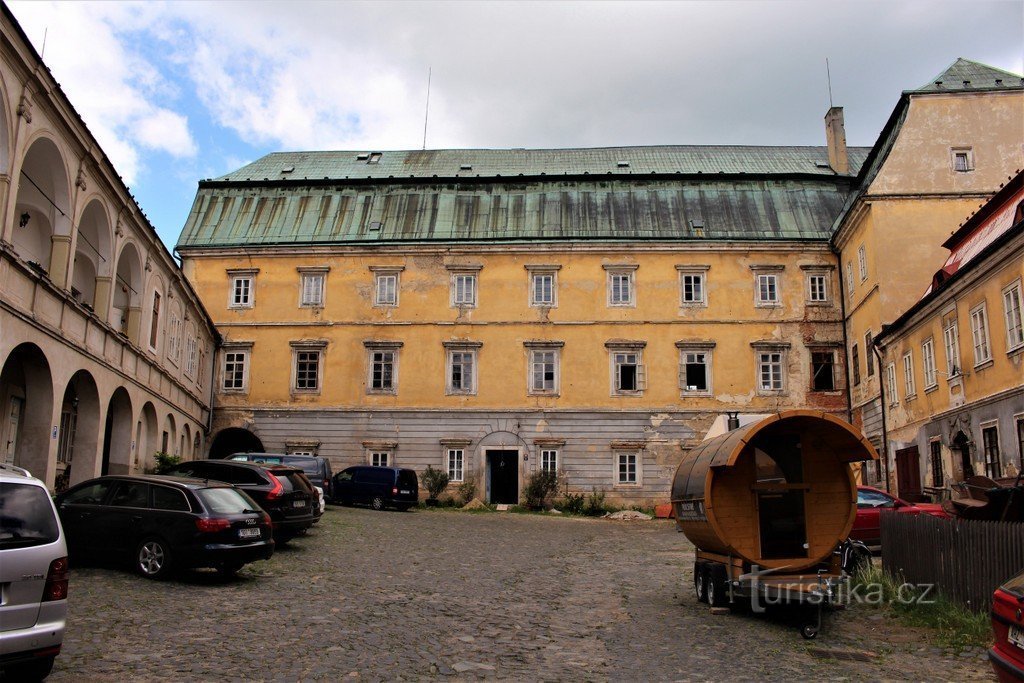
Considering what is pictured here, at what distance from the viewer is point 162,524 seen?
45.9ft

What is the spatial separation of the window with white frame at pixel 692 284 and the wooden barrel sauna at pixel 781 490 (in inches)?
1010

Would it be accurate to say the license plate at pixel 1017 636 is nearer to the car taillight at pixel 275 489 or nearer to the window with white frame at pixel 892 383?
the car taillight at pixel 275 489

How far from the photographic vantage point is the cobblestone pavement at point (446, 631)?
930 cm

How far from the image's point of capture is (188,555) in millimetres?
13648

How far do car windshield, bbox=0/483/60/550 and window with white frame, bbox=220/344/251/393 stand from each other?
103 ft

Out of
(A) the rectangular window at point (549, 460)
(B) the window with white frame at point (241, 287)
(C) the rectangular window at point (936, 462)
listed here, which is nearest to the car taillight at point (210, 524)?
(C) the rectangular window at point (936, 462)

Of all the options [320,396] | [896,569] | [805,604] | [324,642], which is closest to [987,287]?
[896,569]

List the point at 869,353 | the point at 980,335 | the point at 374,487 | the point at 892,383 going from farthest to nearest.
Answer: the point at 869,353
the point at 374,487
the point at 892,383
the point at 980,335

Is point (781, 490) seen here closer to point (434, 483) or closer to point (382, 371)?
point (434, 483)

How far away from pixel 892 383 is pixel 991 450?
890 centimetres

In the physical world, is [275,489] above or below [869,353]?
below

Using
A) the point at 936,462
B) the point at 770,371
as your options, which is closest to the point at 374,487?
the point at 770,371

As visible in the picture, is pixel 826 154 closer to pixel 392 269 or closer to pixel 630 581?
pixel 392 269

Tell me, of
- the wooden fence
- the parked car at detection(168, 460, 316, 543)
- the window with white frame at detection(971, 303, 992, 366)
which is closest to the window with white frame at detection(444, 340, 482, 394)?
the parked car at detection(168, 460, 316, 543)
